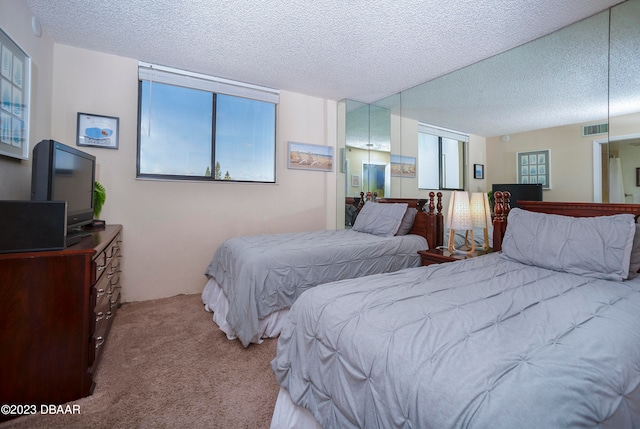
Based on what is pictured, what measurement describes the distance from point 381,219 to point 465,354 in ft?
8.40

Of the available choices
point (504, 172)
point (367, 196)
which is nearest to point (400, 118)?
point (367, 196)

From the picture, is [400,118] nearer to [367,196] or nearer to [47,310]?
[367,196]

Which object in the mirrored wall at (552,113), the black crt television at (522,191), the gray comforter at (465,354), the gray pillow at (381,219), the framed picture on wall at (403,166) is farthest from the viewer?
the framed picture on wall at (403,166)

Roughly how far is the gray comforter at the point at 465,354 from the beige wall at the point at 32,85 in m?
2.17

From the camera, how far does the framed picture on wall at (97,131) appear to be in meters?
2.84

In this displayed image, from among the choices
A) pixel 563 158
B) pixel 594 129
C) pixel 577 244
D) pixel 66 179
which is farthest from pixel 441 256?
pixel 66 179

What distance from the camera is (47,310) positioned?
1.47 m

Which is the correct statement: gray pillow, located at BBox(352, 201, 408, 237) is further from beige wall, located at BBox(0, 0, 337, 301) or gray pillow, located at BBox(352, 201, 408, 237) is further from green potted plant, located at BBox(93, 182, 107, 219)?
green potted plant, located at BBox(93, 182, 107, 219)

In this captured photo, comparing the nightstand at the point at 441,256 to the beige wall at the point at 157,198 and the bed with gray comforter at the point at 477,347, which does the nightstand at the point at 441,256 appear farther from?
the beige wall at the point at 157,198

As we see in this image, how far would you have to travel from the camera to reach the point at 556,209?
7.25 ft

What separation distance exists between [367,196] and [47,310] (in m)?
3.50

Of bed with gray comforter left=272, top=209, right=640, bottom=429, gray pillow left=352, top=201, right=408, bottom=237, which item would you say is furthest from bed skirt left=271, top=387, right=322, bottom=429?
gray pillow left=352, top=201, right=408, bottom=237

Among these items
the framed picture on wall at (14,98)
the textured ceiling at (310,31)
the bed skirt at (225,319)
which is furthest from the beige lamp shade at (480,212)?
the framed picture on wall at (14,98)

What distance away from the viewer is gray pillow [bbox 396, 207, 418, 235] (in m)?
3.22
